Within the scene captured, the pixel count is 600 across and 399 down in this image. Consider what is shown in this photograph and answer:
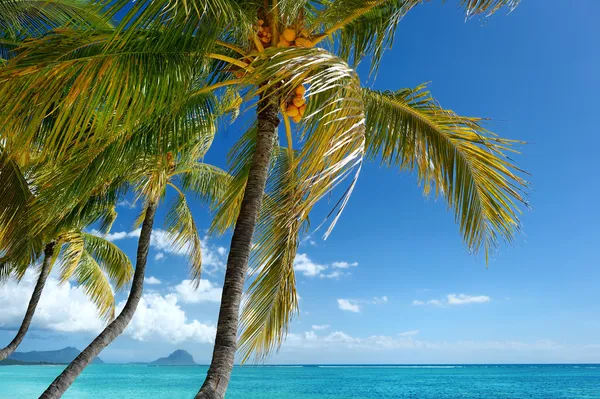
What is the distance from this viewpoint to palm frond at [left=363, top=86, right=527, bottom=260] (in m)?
4.98

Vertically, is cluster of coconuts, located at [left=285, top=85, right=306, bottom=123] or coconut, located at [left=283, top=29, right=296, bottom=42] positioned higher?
coconut, located at [left=283, top=29, right=296, bottom=42]

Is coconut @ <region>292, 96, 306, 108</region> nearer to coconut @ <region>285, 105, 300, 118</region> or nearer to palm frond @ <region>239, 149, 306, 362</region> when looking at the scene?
coconut @ <region>285, 105, 300, 118</region>

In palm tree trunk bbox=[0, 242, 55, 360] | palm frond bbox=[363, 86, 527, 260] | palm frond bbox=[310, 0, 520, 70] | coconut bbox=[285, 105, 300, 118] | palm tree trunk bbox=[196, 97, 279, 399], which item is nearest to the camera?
palm tree trunk bbox=[196, 97, 279, 399]

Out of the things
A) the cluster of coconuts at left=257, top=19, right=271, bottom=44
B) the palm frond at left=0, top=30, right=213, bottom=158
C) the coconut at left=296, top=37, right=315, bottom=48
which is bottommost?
the palm frond at left=0, top=30, right=213, bottom=158

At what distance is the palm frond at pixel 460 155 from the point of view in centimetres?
498

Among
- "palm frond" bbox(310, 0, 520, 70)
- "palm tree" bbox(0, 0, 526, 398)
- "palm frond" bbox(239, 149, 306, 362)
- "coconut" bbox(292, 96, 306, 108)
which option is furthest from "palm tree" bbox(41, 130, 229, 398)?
"palm frond" bbox(310, 0, 520, 70)

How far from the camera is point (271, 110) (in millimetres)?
4656

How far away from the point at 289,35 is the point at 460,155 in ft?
6.34

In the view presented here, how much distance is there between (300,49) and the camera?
343 cm

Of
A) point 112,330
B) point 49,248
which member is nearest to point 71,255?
point 49,248

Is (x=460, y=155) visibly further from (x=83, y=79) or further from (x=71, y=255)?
(x=71, y=255)

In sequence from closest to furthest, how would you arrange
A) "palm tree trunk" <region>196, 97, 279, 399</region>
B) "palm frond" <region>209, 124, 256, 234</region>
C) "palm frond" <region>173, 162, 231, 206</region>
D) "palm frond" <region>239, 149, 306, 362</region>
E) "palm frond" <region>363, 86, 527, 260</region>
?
"palm tree trunk" <region>196, 97, 279, 399</region>
"palm frond" <region>363, 86, 527, 260</region>
"palm frond" <region>239, 149, 306, 362</region>
"palm frond" <region>209, 124, 256, 234</region>
"palm frond" <region>173, 162, 231, 206</region>

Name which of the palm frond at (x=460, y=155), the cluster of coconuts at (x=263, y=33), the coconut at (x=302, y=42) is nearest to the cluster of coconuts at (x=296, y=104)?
the coconut at (x=302, y=42)

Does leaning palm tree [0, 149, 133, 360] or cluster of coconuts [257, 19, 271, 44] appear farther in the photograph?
leaning palm tree [0, 149, 133, 360]
